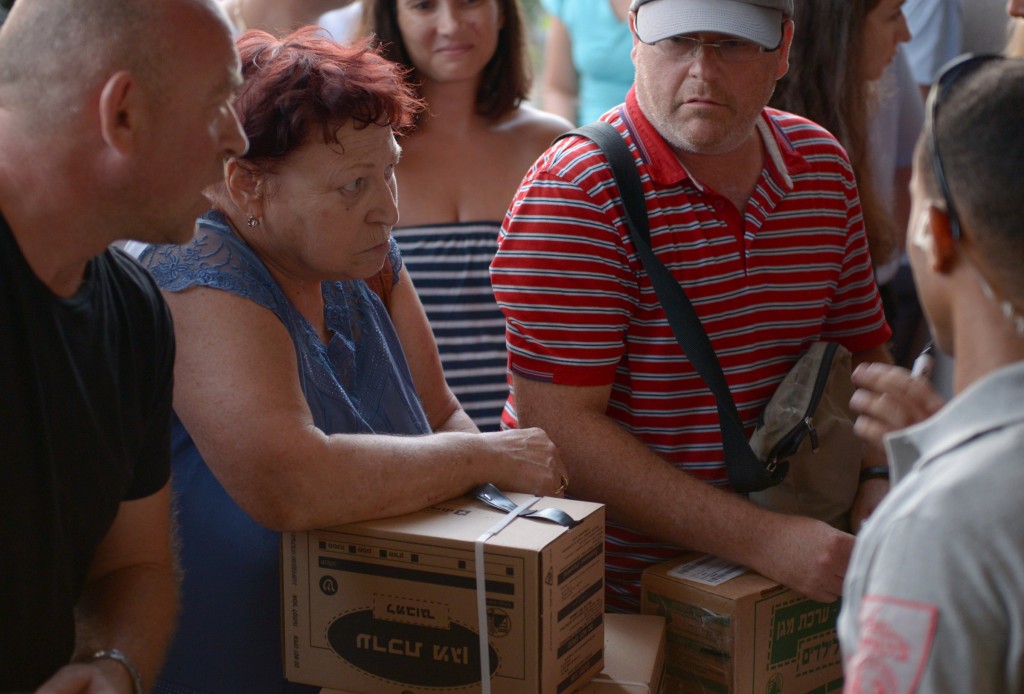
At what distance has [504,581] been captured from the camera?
5.12 ft

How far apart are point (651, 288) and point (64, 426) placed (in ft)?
3.42

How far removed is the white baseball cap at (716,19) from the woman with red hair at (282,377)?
50 centimetres

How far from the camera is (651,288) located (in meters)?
2.02

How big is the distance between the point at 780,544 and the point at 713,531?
12 cm

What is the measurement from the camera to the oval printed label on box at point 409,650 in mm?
1619

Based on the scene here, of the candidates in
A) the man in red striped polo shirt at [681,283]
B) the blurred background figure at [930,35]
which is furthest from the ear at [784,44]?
the blurred background figure at [930,35]

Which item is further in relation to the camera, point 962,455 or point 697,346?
point 697,346

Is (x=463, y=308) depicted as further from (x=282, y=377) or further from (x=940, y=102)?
(x=940, y=102)

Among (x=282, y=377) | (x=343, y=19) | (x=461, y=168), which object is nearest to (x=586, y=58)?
(x=343, y=19)

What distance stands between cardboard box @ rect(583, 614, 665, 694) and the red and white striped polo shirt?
0.27 m

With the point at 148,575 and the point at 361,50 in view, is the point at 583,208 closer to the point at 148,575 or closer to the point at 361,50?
the point at 361,50

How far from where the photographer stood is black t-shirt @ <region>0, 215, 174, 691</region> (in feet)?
4.42

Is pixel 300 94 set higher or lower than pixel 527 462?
higher

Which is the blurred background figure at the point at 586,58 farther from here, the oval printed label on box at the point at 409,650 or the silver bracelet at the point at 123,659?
the silver bracelet at the point at 123,659
